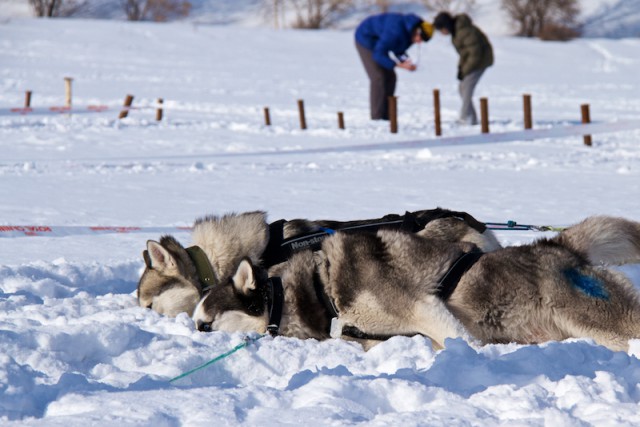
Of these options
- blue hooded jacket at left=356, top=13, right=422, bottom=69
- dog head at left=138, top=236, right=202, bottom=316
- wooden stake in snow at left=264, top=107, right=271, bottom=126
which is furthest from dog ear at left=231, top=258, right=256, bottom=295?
wooden stake in snow at left=264, top=107, right=271, bottom=126

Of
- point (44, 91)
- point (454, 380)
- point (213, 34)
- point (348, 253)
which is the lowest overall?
point (454, 380)

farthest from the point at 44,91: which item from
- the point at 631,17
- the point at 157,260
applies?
the point at 631,17

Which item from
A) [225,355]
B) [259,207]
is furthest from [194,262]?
[259,207]

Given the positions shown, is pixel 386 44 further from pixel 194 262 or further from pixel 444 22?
pixel 194 262

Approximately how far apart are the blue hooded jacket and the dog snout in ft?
34.4

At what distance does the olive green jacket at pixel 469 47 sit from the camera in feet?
44.6

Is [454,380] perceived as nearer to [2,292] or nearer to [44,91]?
[2,292]

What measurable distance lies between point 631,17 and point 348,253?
46565 mm

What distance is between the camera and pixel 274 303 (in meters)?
3.56

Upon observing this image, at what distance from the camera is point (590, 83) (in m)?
23.3

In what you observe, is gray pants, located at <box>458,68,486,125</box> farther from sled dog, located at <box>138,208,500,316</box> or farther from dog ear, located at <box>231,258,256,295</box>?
dog ear, located at <box>231,258,256,295</box>

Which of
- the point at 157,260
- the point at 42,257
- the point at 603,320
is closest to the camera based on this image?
the point at 603,320

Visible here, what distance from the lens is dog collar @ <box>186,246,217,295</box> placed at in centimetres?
416

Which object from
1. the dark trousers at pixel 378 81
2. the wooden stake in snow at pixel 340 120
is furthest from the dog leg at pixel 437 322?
the dark trousers at pixel 378 81
